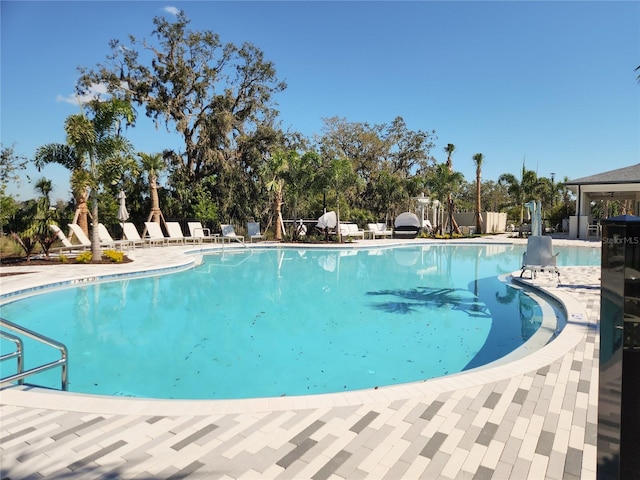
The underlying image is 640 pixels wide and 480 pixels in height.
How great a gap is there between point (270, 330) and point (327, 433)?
145 inches

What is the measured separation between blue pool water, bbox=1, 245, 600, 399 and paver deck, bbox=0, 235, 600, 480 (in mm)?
1150

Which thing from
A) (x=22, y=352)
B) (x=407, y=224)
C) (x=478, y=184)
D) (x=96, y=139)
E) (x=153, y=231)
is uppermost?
(x=478, y=184)

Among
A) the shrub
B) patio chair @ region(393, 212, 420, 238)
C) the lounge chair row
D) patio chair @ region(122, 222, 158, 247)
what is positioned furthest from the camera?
patio chair @ region(393, 212, 420, 238)

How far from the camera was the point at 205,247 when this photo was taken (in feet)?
58.6

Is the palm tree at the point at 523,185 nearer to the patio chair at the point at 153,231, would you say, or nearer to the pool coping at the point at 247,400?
the patio chair at the point at 153,231

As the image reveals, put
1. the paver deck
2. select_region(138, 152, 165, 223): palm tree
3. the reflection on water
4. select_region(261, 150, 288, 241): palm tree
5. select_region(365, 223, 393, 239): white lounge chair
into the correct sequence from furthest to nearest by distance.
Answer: select_region(365, 223, 393, 239): white lounge chair < select_region(261, 150, 288, 241): palm tree < select_region(138, 152, 165, 223): palm tree < the reflection on water < the paver deck

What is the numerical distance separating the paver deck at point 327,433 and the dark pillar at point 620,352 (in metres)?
0.75

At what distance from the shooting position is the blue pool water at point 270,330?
4.43 m

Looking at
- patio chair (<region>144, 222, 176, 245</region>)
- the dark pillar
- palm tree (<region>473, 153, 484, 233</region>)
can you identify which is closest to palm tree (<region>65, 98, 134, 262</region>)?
patio chair (<region>144, 222, 176, 245</region>)

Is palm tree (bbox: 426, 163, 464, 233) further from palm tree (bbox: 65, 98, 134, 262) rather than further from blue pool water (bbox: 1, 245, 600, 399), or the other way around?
palm tree (bbox: 65, 98, 134, 262)

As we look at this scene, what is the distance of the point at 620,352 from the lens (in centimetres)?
149

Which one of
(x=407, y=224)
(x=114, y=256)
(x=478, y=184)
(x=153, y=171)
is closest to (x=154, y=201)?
(x=153, y=171)

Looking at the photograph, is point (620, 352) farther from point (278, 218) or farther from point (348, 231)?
point (348, 231)

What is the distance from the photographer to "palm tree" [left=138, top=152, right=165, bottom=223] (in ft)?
64.4
